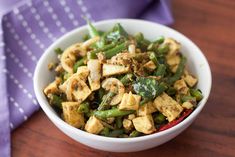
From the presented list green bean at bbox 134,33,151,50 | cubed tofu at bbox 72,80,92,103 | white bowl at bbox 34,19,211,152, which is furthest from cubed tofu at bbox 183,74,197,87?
cubed tofu at bbox 72,80,92,103

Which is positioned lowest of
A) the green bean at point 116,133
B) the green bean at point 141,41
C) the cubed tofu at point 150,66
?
the green bean at point 116,133

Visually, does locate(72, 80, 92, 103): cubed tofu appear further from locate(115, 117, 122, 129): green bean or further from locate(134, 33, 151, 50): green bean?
locate(134, 33, 151, 50): green bean

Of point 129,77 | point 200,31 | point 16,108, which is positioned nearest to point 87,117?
point 129,77

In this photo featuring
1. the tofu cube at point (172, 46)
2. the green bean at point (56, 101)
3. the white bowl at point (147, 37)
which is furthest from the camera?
the tofu cube at point (172, 46)

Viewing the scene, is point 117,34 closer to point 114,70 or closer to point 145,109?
point 114,70

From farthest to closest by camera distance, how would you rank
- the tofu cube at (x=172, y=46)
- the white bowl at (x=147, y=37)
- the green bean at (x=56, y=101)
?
the tofu cube at (x=172, y=46)
the green bean at (x=56, y=101)
the white bowl at (x=147, y=37)

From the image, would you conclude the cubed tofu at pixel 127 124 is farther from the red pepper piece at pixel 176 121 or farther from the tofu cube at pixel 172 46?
the tofu cube at pixel 172 46

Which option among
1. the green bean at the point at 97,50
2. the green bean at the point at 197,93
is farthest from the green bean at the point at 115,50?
the green bean at the point at 197,93
